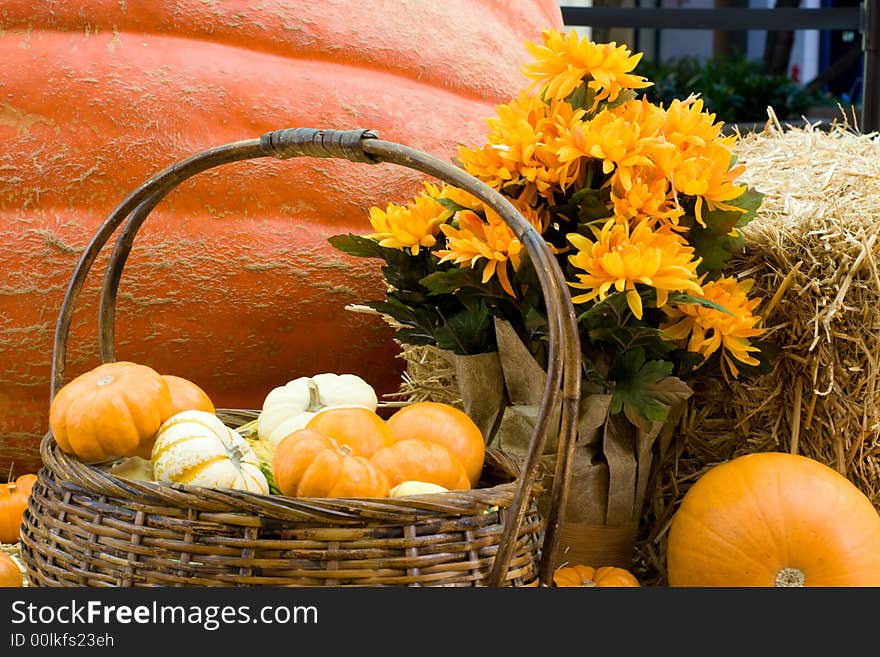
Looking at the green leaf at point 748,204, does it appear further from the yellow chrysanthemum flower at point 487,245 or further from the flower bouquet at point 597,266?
the yellow chrysanthemum flower at point 487,245

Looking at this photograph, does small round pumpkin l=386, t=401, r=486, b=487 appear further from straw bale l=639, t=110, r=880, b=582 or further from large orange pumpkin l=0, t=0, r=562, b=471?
large orange pumpkin l=0, t=0, r=562, b=471

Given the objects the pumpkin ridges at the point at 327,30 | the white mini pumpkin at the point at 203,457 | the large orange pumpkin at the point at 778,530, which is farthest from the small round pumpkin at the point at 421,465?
the pumpkin ridges at the point at 327,30

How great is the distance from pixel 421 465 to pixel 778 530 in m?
0.43

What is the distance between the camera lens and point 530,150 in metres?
1.20

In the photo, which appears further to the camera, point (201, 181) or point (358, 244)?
point (201, 181)

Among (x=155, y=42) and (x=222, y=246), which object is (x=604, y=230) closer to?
(x=222, y=246)

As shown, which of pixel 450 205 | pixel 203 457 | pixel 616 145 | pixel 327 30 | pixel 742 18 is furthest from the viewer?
pixel 742 18

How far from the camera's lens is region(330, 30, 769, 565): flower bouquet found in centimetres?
117

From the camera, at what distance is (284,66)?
63.7 inches

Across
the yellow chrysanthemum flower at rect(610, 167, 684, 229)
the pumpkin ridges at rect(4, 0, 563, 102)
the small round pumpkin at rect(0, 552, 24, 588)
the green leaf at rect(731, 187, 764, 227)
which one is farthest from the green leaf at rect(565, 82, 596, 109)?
the small round pumpkin at rect(0, 552, 24, 588)

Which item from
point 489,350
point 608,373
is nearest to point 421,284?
point 489,350

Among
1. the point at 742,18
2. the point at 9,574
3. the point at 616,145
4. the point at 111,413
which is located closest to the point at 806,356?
the point at 616,145

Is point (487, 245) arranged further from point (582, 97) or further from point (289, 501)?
point (289, 501)

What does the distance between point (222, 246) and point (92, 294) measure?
7.8 inches
